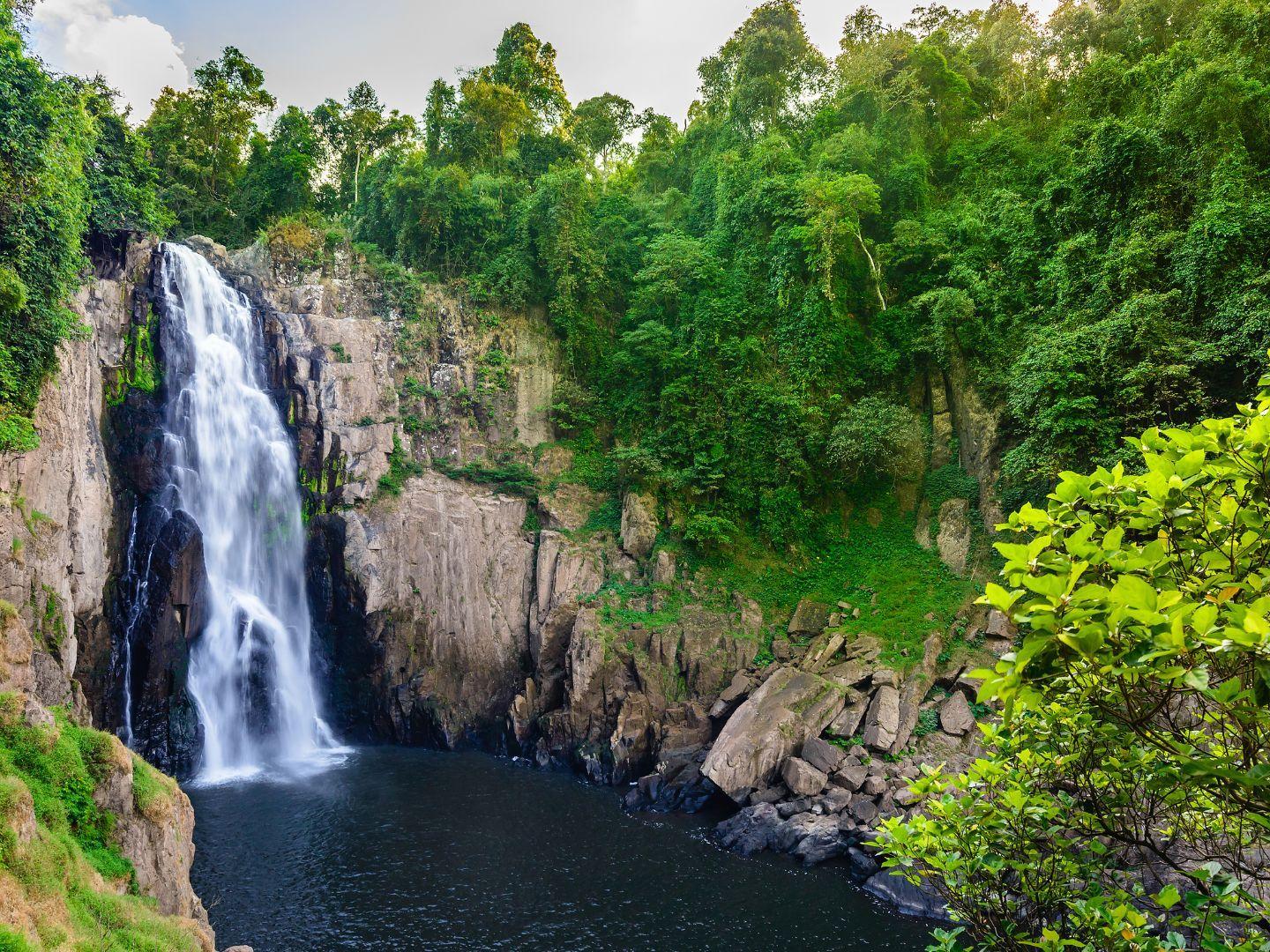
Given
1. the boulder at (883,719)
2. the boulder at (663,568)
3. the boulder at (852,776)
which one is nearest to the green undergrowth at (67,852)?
the boulder at (852,776)

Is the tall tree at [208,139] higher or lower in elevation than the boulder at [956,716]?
higher

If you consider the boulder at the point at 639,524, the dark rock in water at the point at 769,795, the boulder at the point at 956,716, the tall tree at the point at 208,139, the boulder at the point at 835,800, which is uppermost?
the tall tree at the point at 208,139

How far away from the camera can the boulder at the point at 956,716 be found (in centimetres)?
1694

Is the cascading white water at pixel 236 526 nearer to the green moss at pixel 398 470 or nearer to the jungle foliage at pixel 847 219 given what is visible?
the green moss at pixel 398 470

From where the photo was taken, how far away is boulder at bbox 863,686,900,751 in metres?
17.2

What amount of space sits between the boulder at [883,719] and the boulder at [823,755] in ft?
2.69

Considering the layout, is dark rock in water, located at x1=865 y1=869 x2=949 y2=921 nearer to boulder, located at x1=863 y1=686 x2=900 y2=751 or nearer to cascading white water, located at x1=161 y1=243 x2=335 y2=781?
boulder, located at x1=863 y1=686 x2=900 y2=751

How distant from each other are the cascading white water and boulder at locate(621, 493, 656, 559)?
11486 millimetres

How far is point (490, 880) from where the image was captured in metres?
14.5

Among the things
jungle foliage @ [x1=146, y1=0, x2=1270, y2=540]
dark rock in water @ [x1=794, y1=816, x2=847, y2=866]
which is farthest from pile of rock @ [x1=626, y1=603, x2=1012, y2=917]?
jungle foliage @ [x1=146, y1=0, x2=1270, y2=540]

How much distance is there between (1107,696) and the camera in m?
3.44

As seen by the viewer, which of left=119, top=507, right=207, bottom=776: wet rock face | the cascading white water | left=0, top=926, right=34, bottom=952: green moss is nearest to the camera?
left=0, top=926, right=34, bottom=952: green moss

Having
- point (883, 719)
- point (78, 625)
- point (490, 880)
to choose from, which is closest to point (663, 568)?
point (883, 719)

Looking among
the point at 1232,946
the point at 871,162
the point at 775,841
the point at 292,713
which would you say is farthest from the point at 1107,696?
the point at 871,162
